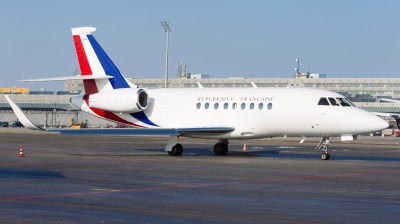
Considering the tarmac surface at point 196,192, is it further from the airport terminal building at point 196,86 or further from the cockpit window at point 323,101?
the airport terminal building at point 196,86

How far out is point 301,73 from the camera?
12850 centimetres

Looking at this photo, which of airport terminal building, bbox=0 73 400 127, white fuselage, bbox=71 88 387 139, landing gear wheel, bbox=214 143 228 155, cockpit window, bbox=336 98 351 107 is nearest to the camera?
white fuselage, bbox=71 88 387 139

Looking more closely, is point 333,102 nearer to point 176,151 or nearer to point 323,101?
point 323,101

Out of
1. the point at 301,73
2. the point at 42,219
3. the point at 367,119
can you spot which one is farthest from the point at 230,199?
the point at 301,73

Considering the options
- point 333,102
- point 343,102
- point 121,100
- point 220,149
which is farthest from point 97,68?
point 343,102

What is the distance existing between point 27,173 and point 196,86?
101029 mm

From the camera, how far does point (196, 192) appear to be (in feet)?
53.5

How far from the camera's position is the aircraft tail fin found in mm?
34094

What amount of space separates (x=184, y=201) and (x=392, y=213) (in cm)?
434

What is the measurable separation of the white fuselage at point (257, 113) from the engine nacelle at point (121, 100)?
0.68 m

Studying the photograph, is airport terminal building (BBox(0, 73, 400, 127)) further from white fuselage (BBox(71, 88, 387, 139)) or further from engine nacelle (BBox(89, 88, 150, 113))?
white fuselage (BBox(71, 88, 387, 139))

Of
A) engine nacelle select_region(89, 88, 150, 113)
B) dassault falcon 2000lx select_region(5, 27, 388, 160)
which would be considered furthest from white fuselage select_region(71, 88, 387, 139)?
engine nacelle select_region(89, 88, 150, 113)

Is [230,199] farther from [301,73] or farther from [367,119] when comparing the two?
[301,73]

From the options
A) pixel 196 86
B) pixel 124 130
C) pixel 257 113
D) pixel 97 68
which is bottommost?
pixel 124 130
